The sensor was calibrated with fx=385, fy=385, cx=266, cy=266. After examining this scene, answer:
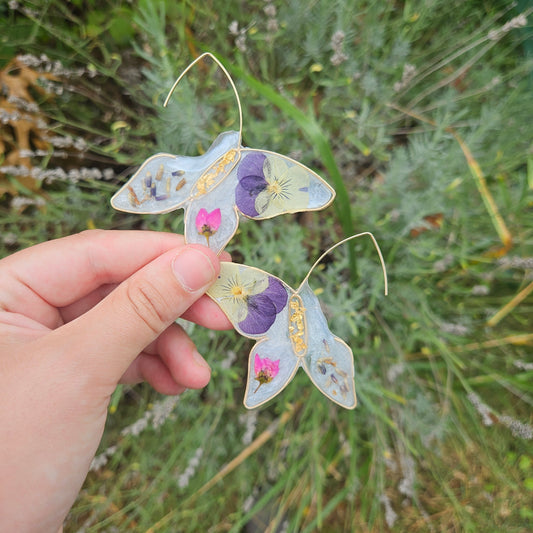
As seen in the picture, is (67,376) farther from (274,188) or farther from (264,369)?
(274,188)

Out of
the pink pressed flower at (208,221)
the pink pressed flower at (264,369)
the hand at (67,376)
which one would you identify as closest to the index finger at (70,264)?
the hand at (67,376)

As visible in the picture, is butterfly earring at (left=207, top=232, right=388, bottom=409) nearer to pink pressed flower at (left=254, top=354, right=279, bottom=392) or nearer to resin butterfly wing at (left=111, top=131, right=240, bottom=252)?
pink pressed flower at (left=254, top=354, right=279, bottom=392)

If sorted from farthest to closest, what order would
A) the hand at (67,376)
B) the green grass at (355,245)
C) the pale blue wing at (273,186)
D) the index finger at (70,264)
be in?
1. the green grass at (355,245)
2. the index finger at (70,264)
3. the pale blue wing at (273,186)
4. the hand at (67,376)

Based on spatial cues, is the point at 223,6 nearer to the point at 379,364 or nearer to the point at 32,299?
the point at 32,299

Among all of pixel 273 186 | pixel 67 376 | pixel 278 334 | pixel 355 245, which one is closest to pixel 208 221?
pixel 273 186

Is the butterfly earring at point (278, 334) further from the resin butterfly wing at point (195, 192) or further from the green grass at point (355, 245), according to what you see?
the green grass at point (355, 245)

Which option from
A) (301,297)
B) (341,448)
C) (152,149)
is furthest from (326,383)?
(152,149)
